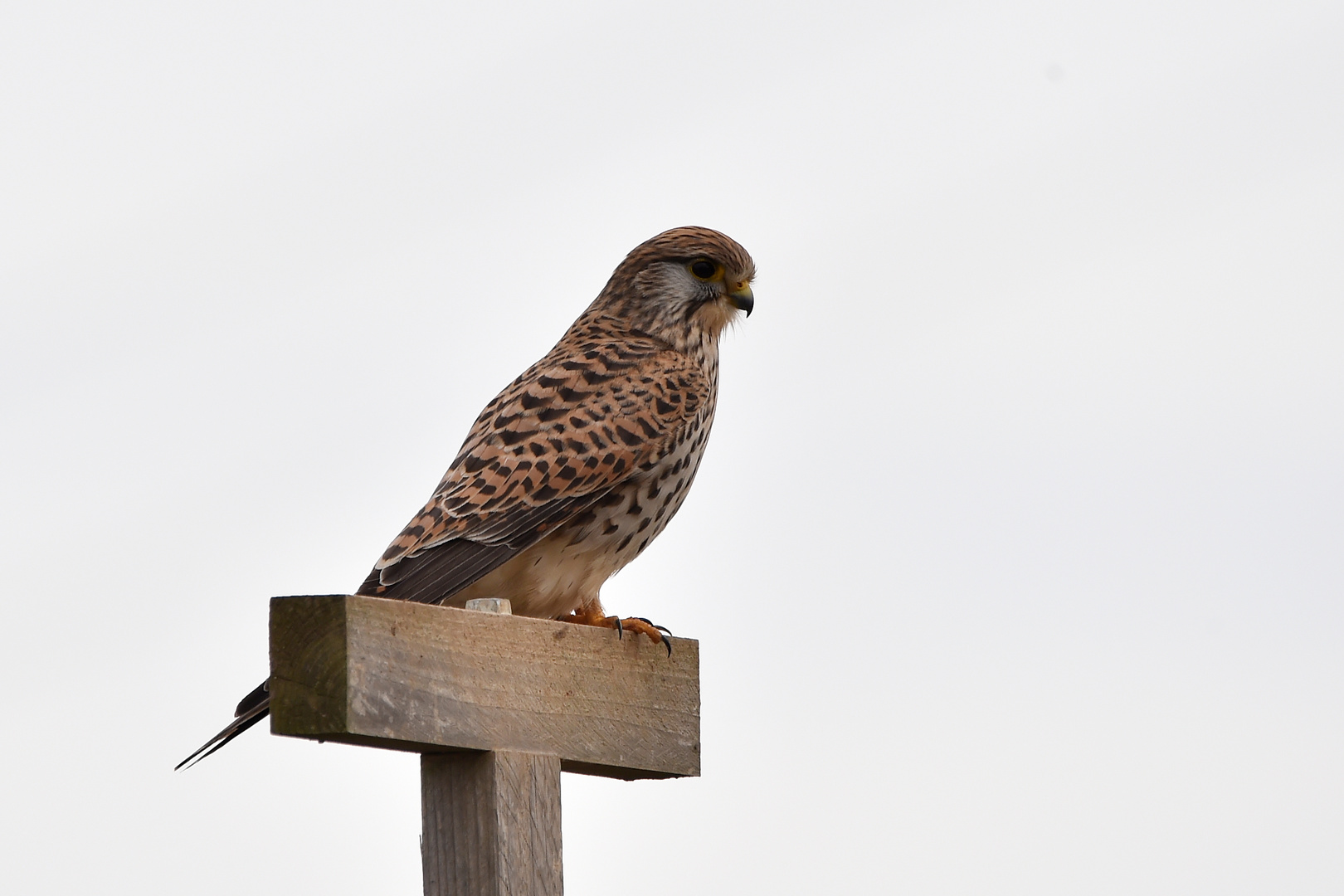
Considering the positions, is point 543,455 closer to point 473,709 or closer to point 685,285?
point 685,285

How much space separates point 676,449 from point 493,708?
1.87m

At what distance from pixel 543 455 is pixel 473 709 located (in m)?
1.70

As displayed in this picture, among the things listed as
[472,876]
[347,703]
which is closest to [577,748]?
[472,876]

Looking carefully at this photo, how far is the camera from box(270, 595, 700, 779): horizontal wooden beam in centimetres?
263

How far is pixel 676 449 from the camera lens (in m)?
4.67

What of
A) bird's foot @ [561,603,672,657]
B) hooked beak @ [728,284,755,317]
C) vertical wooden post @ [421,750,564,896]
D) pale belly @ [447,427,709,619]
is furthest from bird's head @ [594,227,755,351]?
vertical wooden post @ [421,750,564,896]

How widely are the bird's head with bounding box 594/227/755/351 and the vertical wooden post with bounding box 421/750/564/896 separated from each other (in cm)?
265

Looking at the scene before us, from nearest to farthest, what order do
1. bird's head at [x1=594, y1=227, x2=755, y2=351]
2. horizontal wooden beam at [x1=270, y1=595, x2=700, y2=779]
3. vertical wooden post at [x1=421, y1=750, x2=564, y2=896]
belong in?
1. horizontal wooden beam at [x1=270, y1=595, x2=700, y2=779]
2. vertical wooden post at [x1=421, y1=750, x2=564, y2=896]
3. bird's head at [x1=594, y1=227, x2=755, y2=351]

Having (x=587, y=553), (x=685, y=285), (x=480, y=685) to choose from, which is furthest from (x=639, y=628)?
(x=685, y=285)

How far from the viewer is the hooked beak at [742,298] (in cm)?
546

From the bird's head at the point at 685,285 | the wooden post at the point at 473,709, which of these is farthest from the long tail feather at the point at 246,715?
the bird's head at the point at 685,285

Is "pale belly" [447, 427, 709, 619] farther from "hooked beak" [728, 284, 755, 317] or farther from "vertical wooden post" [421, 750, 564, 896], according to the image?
"vertical wooden post" [421, 750, 564, 896]

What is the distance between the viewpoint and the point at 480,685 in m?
2.87

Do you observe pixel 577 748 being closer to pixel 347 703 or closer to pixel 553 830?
pixel 553 830
